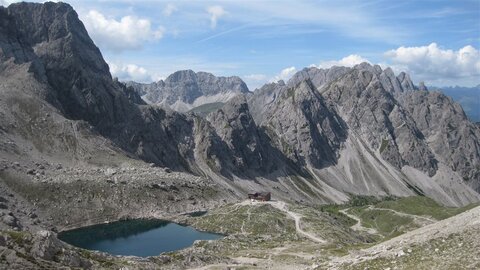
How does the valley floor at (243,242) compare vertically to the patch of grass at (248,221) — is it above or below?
above

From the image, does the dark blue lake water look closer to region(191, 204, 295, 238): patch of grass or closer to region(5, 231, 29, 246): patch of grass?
region(191, 204, 295, 238): patch of grass

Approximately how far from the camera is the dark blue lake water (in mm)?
157250

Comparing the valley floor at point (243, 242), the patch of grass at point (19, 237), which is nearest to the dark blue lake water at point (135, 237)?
the valley floor at point (243, 242)

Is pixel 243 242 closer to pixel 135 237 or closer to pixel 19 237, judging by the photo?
pixel 135 237

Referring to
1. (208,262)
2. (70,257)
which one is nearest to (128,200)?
(208,262)

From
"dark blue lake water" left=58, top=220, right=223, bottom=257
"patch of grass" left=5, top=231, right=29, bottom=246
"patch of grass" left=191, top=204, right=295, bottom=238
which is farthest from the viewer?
"patch of grass" left=191, top=204, right=295, bottom=238

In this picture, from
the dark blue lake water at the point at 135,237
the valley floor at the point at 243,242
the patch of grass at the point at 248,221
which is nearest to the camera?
the valley floor at the point at 243,242

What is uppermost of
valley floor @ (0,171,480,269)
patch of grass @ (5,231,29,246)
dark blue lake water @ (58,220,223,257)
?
patch of grass @ (5,231,29,246)

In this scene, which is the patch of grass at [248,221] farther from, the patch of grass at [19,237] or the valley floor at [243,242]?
the patch of grass at [19,237]

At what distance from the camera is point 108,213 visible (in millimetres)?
189875

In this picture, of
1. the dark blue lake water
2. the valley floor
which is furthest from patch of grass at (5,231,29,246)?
the dark blue lake water

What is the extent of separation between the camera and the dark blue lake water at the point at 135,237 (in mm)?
157250

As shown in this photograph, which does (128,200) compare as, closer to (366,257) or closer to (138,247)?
(138,247)

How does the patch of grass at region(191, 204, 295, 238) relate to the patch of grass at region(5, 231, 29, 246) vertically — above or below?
below
